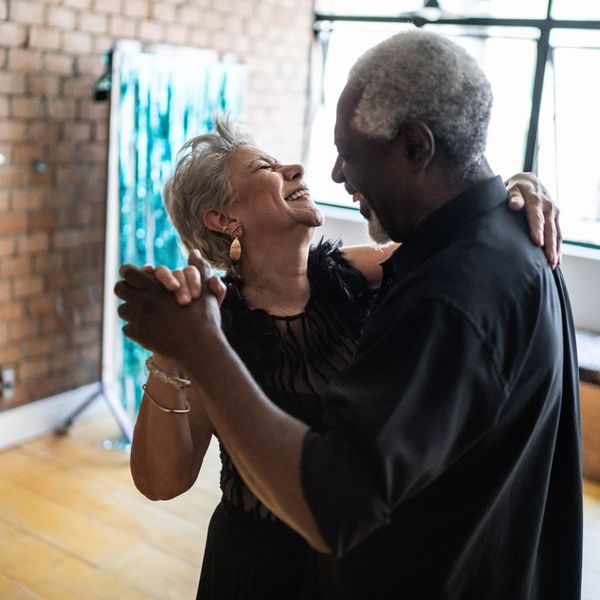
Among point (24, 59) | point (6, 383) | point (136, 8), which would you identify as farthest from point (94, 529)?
point (136, 8)

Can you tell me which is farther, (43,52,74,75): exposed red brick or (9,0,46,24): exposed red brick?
(43,52,74,75): exposed red brick

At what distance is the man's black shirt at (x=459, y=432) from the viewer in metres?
0.77

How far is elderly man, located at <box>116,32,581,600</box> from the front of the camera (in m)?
0.78

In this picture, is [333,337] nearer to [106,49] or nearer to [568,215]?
[106,49]

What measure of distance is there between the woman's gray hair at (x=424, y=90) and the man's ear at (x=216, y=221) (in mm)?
711

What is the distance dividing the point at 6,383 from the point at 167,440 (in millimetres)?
2290

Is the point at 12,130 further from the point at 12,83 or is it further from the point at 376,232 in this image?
the point at 376,232

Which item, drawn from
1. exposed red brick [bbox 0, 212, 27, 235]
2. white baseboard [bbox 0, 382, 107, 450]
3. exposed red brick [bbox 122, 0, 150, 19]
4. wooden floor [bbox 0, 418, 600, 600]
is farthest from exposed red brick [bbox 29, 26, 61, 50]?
wooden floor [bbox 0, 418, 600, 600]

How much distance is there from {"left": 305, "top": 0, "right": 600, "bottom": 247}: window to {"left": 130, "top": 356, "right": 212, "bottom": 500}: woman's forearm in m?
3.14

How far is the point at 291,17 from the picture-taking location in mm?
4621

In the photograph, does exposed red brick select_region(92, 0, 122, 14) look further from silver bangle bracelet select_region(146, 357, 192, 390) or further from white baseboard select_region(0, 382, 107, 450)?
silver bangle bracelet select_region(146, 357, 192, 390)

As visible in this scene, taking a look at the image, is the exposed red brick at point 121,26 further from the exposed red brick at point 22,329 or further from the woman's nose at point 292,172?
the woman's nose at point 292,172

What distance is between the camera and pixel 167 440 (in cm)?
131

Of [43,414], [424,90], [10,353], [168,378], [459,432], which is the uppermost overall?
[424,90]
